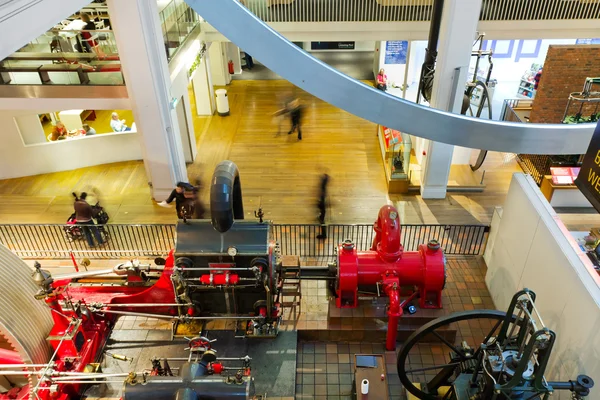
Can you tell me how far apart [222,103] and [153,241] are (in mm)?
5868

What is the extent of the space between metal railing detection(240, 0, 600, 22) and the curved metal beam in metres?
10.3

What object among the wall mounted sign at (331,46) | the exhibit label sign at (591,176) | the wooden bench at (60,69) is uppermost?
the wall mounted sign at (331,46)

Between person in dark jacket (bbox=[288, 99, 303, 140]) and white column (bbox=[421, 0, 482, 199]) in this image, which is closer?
white column (bbox=[421, 0, 482, 199])

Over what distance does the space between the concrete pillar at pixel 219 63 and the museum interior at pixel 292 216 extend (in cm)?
191

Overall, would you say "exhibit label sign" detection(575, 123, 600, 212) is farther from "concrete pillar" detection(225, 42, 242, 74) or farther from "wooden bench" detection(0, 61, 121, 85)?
"concrete pillar" detection(225, 42, 242, 74)

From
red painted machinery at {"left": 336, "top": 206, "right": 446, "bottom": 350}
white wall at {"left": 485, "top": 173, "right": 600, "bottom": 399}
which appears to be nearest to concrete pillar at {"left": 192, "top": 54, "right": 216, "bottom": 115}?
Result: red painted machinery at {"left": 336, "top": 206, "right": 446, "bottom": 350}

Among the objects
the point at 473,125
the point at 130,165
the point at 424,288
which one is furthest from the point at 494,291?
the point at 130,165

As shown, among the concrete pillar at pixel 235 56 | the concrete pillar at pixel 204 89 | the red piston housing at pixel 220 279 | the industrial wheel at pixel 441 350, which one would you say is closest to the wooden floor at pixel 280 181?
the concrete pillar at pixel 204 89

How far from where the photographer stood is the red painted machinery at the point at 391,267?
6.96 meters

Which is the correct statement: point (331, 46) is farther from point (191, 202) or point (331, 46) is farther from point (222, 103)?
point (191, 202)

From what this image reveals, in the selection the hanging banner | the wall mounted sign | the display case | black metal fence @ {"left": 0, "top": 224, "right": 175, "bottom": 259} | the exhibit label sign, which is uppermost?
the wall mounted sign

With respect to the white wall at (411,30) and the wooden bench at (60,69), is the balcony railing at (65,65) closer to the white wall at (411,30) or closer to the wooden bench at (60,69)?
the wooden bench at (60,69)

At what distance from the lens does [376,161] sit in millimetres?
11977

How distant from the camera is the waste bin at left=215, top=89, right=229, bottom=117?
14.0 m
